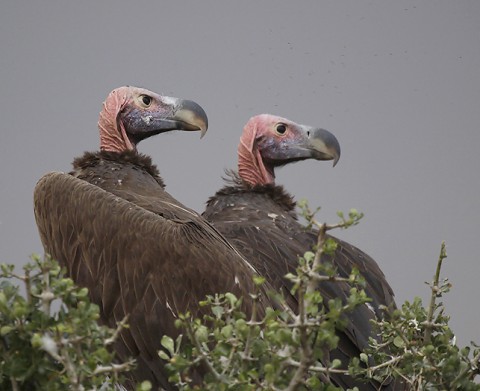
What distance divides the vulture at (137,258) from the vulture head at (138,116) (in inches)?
46.7

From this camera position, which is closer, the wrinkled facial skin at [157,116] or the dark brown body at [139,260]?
the dark brown body at [139,260]

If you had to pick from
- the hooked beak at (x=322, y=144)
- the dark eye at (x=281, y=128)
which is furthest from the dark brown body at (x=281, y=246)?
the dark eye at (x=281, y=128)

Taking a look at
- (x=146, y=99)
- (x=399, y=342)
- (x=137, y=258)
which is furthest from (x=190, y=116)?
(x=399, y=342)

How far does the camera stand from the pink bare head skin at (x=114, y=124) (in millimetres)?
5168

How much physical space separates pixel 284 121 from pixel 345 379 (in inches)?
95.4

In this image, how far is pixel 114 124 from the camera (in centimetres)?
515

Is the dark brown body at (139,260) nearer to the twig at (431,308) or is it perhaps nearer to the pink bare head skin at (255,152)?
the twig at (431,308)

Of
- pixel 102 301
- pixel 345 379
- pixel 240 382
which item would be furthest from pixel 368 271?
pixel 240 382

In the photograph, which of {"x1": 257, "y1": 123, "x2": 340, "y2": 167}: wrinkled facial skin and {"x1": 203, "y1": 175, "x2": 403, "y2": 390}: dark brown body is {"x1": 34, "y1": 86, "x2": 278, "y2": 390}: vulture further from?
{"x1": 257, "y1": 123, "x2": 340, "y2": 167}: wrinkled facial skin

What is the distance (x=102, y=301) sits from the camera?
3.68 metres

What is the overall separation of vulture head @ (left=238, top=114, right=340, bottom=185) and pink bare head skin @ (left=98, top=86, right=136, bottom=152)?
1042mm

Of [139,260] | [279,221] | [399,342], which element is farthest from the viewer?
[279,221]

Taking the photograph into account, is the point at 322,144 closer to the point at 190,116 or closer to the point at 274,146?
the point at 274,146

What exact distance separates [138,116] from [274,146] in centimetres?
119
